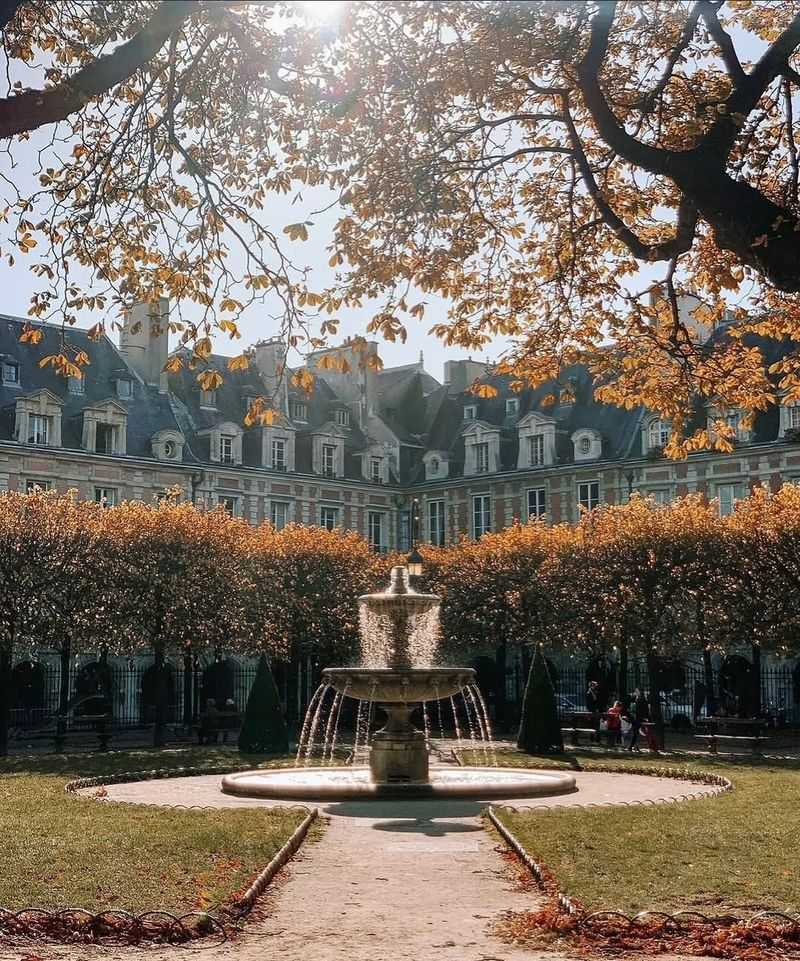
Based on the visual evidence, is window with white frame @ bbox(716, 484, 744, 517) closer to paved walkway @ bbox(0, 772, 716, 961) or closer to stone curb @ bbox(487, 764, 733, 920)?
stone curb @ bbox(487, 764, 733, 920)

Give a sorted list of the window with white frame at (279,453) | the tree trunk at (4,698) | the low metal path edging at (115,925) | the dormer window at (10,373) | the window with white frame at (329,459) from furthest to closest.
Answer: the window with white frame at (329,459)
the window with white frame at (279,453)
the dormer window at (10,373)
the tree trunk at (4,698)
the low metal path edging at (115,925)

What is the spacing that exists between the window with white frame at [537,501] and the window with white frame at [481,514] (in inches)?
81.8

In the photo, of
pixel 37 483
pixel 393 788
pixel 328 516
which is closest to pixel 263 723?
pixel 393 788

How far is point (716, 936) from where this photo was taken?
323 inches

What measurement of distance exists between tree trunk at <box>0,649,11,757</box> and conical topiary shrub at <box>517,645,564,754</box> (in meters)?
11.1

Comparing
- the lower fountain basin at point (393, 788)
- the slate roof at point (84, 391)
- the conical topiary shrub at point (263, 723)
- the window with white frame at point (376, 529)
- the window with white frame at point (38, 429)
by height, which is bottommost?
the lower fountain basin at point (393, 788)

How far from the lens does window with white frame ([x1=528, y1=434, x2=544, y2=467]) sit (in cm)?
5394

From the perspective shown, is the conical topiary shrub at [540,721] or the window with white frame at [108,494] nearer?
the conical topiary shrub at [540,721]

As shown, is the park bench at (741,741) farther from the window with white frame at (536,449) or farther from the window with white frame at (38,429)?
the window with white frame at (38,429)

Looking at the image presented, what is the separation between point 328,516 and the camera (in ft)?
184

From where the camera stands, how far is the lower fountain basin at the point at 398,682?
61.6ft

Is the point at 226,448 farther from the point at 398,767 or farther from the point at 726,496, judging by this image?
the point at 398,767

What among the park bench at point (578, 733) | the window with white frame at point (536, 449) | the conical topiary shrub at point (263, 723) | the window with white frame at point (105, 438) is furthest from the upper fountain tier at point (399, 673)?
the window with white frame at point (536, 449)

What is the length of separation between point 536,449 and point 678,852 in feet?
140
